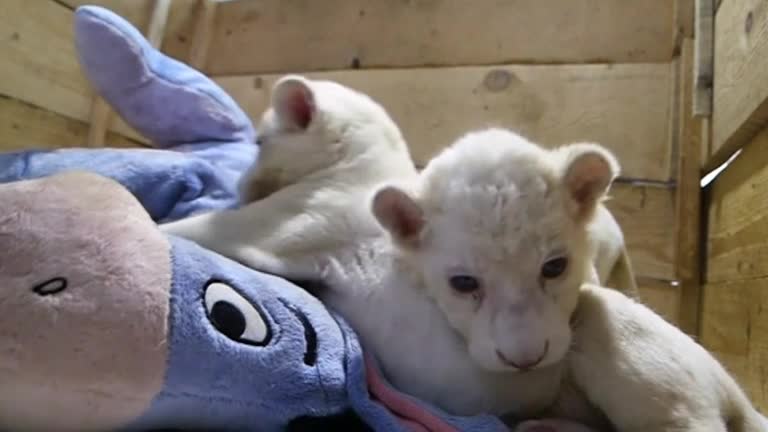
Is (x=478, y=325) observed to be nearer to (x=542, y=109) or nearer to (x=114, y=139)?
(x=542, y=109)

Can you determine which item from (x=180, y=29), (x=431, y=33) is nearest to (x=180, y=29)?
(x=180, y=29)

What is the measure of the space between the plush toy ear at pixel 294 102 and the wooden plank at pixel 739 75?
2.46 feet

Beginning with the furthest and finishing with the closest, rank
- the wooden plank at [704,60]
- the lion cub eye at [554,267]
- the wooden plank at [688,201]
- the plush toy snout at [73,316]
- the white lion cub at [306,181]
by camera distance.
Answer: the wooden plank at [688,201]
the wooden plank at [704,60]
the white lion cub at [306,181]
the lion cub eye at [554,267]
the plush toy snout at [73,316]

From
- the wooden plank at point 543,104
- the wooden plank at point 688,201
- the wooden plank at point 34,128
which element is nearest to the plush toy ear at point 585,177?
the wooden plank at point 688,201

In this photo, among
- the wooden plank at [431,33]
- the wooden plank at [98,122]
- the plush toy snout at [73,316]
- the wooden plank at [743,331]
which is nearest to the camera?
the plush toy snout at [73,316]

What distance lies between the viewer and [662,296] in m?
1.90

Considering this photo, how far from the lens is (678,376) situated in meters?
0.82

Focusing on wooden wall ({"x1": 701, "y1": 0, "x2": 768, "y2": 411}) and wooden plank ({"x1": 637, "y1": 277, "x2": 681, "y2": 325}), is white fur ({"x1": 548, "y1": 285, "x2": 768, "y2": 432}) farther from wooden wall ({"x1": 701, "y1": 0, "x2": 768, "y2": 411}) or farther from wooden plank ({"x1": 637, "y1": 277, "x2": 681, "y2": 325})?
wooden plank ({"x1": 637, "y1": 277, "x2": 681, "y2": 325})

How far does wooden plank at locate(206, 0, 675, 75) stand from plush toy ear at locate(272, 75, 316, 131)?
101cm

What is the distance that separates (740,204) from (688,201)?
404 millimetres

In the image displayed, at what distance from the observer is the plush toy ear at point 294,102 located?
1279 mm

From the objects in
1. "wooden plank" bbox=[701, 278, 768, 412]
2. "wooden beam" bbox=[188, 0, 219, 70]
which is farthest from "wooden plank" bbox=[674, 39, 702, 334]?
"wooden beam" bbox=[188, 0, 219, 70]

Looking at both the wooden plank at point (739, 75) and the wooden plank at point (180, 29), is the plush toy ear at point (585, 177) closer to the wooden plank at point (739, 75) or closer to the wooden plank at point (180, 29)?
the wooden plank at point (739, 75)

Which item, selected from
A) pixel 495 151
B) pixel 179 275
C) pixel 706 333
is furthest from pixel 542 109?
pixel 179 275
